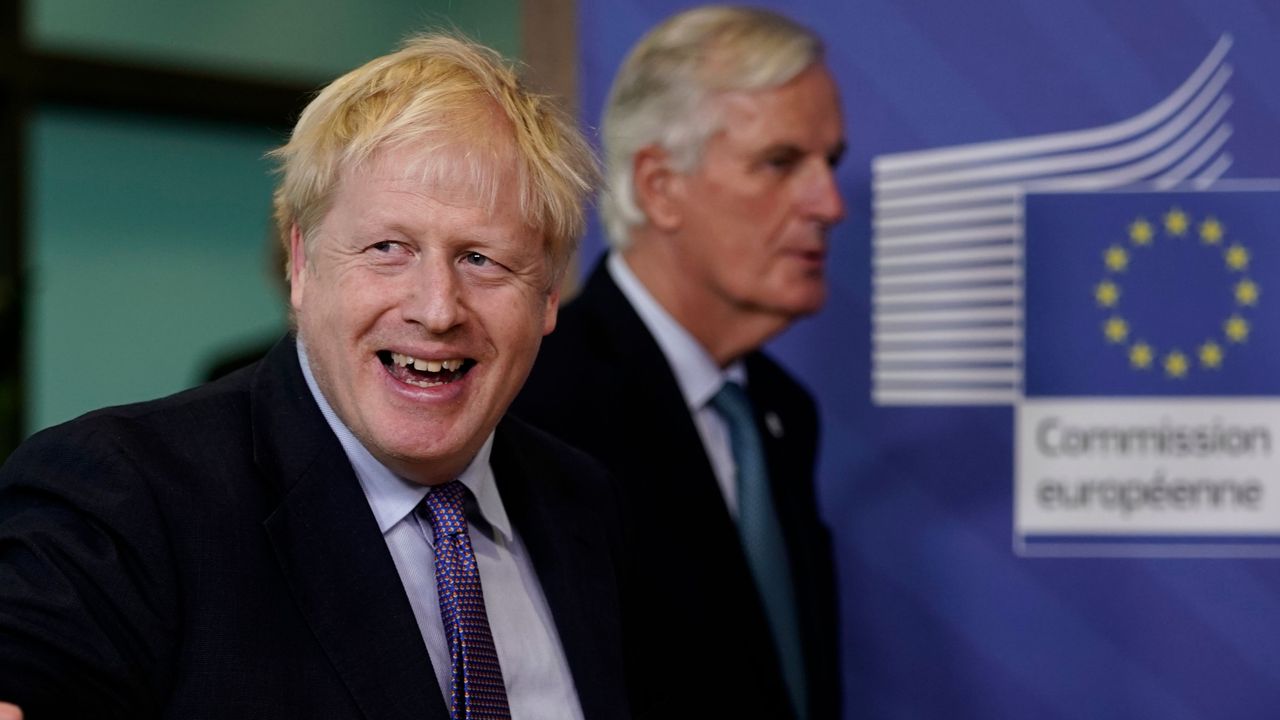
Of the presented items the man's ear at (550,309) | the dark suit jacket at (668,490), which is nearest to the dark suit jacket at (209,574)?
the man's ear at (550,309)

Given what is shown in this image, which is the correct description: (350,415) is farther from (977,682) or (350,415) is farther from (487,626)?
(977,682)

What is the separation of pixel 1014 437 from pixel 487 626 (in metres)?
1.54

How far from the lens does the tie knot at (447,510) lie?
61.8 inches

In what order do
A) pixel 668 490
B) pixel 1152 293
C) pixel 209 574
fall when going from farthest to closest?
1. pixel 1152 293
2. pixel 668 490
3. pixel 209 574

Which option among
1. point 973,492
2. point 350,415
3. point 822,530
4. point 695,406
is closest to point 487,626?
point 350,415

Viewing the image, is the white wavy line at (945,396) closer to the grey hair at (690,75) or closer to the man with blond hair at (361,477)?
Answer: the grey hair at (690,75)

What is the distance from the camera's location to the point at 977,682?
2.86 meters

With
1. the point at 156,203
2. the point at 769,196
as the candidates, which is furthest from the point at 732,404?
the point at 156,203

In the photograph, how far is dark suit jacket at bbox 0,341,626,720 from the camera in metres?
1.25

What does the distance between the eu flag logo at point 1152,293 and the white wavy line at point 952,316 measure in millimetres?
39

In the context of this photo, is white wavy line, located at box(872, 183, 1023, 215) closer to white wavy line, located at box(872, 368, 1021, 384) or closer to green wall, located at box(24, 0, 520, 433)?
white wavy line, located at box(872, 368, 1021, 384)

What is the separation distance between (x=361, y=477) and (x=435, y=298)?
0.21 m

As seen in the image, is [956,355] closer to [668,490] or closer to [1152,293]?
[1152,293]

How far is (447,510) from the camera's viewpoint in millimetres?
1582
